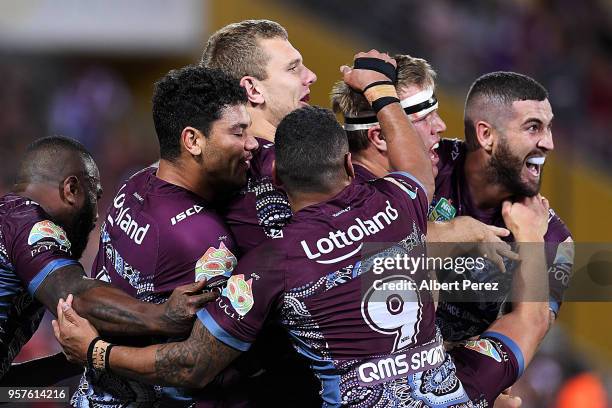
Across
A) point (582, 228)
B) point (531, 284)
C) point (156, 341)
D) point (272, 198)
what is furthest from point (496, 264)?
point (582, 228)

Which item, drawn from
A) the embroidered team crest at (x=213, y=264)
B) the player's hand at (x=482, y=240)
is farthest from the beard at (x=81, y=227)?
the player's hand at (x=482, y=240)

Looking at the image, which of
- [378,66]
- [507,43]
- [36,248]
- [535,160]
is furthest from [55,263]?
[507,43]

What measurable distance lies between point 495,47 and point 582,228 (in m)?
2.89

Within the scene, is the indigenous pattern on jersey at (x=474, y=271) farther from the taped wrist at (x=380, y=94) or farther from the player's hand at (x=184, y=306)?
the player's hand at (x=184, y=306)

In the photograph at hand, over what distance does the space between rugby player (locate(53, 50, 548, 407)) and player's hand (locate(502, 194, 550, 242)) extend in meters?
1.01

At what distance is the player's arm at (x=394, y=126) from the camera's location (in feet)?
18.9

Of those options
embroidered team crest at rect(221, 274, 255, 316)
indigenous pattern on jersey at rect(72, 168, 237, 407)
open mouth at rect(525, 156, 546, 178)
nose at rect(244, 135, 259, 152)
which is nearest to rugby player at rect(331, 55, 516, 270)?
open mouth at rect(525, 156, 546, 178)

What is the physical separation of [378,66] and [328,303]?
60.6 inches

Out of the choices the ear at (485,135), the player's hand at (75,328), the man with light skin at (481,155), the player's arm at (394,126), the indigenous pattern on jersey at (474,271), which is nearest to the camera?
the player's hand at (75,328)

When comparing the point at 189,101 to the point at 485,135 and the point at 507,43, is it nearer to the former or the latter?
the point at 485,135

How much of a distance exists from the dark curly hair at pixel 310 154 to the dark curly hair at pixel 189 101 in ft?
1.69

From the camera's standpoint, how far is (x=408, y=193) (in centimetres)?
554

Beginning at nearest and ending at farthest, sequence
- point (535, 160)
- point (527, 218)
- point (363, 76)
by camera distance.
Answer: point (363, 76) < point (527, 218) < point (535, 160)

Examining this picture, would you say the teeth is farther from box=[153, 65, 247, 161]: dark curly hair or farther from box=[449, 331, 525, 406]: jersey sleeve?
box=[153, 65, 247, 161]: dark curly hair
